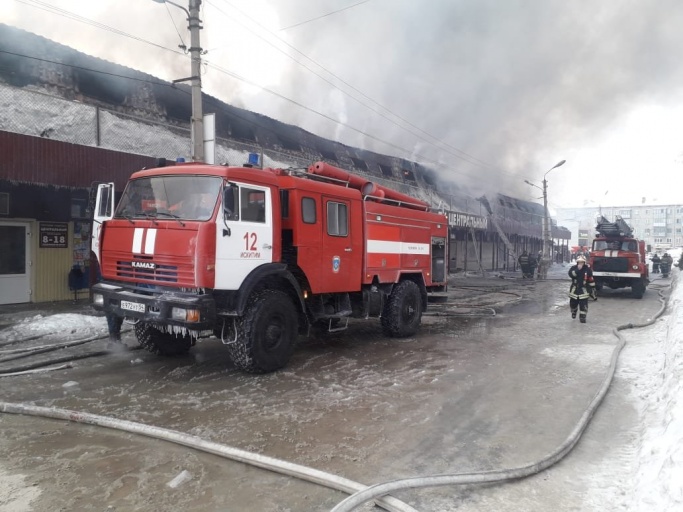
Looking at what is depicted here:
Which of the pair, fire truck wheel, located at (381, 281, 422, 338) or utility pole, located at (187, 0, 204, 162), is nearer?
fire truck wheel, located at (381, 281, 422, 338)

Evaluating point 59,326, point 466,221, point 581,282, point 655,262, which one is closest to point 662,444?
point 581,282

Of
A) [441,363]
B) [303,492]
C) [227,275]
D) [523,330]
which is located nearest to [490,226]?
[523,330]

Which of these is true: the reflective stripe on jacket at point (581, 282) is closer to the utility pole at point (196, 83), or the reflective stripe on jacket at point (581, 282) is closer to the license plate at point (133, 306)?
the utility pole at point (196, 83)

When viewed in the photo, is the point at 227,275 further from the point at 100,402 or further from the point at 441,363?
the point at 441,363

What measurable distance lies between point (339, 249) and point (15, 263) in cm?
788

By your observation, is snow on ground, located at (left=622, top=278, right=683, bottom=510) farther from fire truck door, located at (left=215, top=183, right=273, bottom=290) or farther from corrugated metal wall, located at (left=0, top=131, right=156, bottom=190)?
corrugated metal wall, located at (left=0, top=131, right=156, bottom=190)

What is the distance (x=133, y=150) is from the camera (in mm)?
11992

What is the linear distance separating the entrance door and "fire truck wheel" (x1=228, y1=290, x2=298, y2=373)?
24.1 ft

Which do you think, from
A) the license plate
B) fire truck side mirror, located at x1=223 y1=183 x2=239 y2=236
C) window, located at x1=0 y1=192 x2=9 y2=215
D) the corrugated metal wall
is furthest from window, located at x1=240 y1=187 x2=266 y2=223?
window, located at x1=0 y1=192 x2=9 y2=215

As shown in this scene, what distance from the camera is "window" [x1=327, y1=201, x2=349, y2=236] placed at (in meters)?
7.02

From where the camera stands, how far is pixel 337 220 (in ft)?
23.6

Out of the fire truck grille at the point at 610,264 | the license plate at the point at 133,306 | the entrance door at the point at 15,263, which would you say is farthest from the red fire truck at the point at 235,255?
the fire truck grille at the point at 610,264

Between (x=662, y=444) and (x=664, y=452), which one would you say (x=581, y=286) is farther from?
(x=664, y=452)

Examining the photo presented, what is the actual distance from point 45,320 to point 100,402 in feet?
14.5
